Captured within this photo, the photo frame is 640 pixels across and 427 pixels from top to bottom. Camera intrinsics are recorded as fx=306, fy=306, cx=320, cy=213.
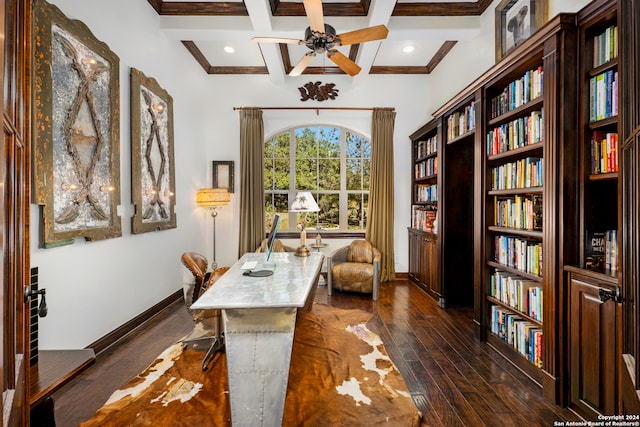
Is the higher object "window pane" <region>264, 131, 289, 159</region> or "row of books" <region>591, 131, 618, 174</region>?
"window pane" <region>264, 131, 289, 159</region>

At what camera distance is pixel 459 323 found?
132 inches

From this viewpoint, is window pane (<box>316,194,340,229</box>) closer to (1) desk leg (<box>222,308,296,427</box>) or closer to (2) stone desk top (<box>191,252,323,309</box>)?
(2) stone desk top (<box>191,252,323,309</box>)

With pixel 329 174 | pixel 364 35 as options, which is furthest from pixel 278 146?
pixel 364 35

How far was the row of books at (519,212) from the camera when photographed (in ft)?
7.68

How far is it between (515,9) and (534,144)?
163 centimetres

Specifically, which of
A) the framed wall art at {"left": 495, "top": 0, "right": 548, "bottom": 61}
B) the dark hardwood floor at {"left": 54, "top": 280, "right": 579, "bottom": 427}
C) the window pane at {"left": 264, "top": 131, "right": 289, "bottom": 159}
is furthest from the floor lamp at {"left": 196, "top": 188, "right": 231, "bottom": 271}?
the framed wall art at {"left": 495, "top": 0, "right": 548, "bottom": 61}

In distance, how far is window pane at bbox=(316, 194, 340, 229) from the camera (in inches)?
215

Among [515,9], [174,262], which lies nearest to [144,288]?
[174,262]

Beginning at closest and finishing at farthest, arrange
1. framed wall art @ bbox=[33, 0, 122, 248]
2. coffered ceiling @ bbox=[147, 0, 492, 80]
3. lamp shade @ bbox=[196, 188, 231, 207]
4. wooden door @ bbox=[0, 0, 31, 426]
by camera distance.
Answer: wooden door @ bbox=[0, 0, 31, 426] → framed wall art @ bbox=[33, 0, 122, 248] → coffered ceiling @ bbox=[147, 0, 492, 80] → lamp shade @ bbox=[196, 188, 231, 207]

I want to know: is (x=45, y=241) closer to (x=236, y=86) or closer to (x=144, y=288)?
(x=144, y=288)

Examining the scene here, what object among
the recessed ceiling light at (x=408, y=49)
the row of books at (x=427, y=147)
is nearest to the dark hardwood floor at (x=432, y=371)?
the row of books at (x=427, y=147)

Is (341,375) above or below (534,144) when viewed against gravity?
below

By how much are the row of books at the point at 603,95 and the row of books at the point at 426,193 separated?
2.44 m

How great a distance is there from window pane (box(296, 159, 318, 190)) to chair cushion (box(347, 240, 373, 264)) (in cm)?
136
